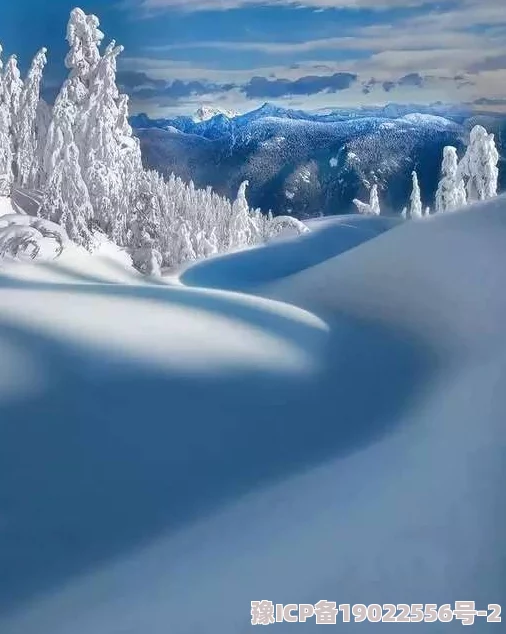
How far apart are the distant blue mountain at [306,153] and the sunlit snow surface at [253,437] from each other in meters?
0.19

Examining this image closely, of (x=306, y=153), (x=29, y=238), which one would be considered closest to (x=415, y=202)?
(x=306, y=153)

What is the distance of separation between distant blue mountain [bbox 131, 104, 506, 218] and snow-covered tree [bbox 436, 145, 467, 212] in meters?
0.02

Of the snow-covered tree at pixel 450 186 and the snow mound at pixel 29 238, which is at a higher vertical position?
the snow-covered tree at pixel 450 186

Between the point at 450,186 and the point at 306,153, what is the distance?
0.42 meters

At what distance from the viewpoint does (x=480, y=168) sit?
198cm

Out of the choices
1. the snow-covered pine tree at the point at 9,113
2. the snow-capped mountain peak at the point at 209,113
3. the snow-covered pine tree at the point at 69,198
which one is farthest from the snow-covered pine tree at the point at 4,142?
the snow-capped mountain peak at the point at 209,113

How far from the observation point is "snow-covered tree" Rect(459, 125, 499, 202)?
6.43 ft

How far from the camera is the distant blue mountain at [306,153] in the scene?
1.99m

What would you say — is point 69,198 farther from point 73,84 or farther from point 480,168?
point 480,168

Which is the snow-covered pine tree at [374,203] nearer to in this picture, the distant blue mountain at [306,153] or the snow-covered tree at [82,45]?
the distant blue mountain at [306,153]

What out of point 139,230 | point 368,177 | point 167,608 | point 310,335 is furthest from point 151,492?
point 368,177

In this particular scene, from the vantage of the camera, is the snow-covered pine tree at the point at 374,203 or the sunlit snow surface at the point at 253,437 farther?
the snow-covered pine tree at the point at 374,203

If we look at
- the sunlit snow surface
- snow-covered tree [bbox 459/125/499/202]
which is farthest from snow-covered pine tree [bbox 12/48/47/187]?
snow-covered tree [bbox 459/125/499/202]

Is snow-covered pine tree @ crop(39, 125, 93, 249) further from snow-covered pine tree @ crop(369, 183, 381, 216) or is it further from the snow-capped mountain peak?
snow-covered pine tree @ crop(369, 183, 381, 216)
